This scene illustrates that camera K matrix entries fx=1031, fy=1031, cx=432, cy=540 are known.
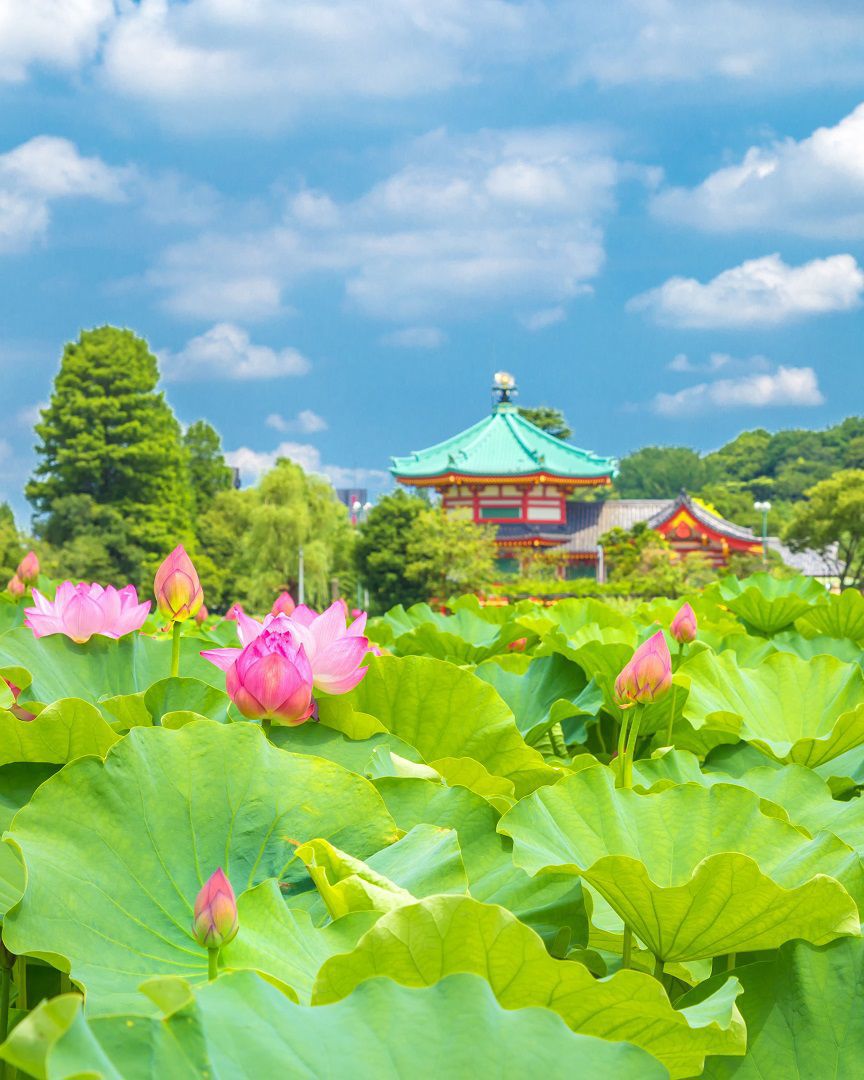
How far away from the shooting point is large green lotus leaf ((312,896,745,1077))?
408mm

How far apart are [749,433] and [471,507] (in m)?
39.3

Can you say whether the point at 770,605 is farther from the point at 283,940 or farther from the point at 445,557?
the point at 445,557

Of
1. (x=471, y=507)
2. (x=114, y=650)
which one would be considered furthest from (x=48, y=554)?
(x=114, y=650)

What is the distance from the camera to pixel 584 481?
23281 millimetres

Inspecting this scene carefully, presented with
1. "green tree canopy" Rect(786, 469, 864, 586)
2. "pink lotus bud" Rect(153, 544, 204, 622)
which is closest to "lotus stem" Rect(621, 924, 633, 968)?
"pink lotus bud" Rect(153, 544, 204, 622)

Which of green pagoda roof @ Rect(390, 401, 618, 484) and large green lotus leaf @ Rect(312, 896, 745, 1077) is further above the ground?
green pagoda roof @ Rect(390, 401, 618, 484)

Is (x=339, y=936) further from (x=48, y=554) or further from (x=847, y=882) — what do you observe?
(x=48, y=554)

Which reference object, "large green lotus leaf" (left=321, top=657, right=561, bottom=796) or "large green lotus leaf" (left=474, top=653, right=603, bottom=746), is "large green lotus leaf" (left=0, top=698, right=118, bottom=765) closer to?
"large green lotus leaf" (left=321, top=657, right=561, bottom=796)

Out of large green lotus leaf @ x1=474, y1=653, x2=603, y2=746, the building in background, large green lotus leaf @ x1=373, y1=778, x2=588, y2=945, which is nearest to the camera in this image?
large green lotus leaf @ x1=373, y1=778, x2=588, y2=945

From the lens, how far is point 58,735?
2.35ft

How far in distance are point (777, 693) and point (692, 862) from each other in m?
0.67

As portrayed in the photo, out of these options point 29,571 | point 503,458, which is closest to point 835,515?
point 503,458

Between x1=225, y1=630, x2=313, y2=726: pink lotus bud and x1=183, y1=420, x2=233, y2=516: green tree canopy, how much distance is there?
94.2 feet

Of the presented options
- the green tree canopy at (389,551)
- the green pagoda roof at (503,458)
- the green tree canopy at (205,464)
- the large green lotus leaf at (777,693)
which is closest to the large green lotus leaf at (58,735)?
the large green lotus leaf at (777,693)
